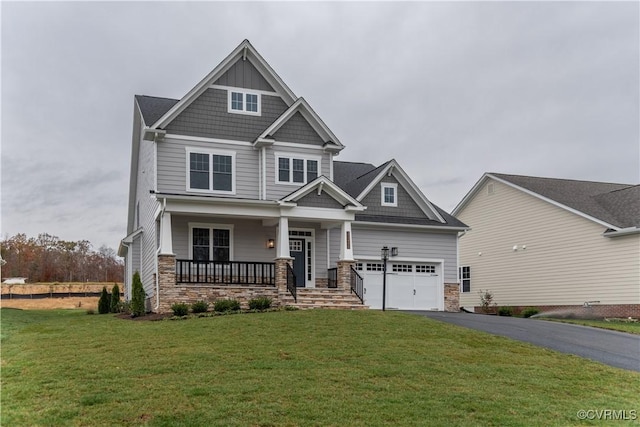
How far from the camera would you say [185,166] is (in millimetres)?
20109

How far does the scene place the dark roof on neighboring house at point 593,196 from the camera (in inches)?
898

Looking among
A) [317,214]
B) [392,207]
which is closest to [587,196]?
[392,207]

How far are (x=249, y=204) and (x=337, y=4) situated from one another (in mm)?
6935

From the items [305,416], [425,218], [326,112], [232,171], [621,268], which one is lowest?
[305,416]

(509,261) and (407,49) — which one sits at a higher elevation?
(407,49)

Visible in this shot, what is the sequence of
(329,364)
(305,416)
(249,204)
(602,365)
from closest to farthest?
(305,416)
(329,364)
(602,365)
(249,204)

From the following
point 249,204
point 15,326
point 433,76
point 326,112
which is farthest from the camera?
point 326,112

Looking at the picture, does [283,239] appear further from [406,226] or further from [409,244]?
[409,244]

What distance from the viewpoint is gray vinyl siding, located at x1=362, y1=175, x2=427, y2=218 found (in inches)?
916

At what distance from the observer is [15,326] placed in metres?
17.0

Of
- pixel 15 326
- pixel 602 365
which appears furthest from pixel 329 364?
pixel 15 326

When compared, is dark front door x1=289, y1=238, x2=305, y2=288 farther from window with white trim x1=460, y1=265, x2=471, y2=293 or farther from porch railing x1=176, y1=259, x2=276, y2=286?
window with white trim x1=460, y1=265, x2=471, y2=293

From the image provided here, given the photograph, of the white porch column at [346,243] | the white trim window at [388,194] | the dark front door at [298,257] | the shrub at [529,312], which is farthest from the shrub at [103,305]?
the shrub at [529,312]

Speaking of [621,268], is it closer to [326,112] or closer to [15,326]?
[326,112]
